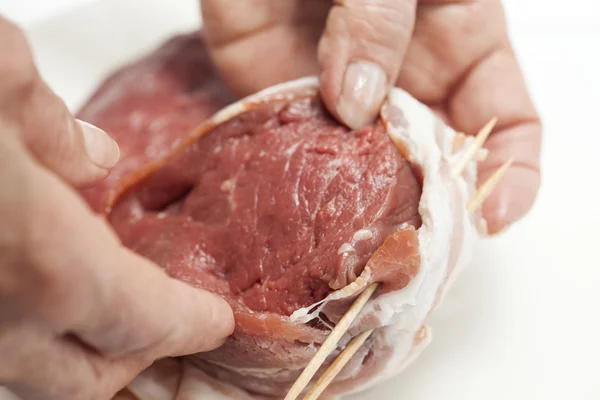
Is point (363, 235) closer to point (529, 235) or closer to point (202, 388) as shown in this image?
point (202, 388)

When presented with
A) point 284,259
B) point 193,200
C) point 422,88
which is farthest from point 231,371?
point 422,88

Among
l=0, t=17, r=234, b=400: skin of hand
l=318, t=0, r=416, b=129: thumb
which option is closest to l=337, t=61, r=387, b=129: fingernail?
l=318, t=0, r=416, b=129: thumb

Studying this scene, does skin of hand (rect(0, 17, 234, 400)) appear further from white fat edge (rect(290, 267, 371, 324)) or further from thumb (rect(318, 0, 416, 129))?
thumb (rect(318, 0, 416, 129))

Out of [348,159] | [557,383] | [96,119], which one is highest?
[348,159]

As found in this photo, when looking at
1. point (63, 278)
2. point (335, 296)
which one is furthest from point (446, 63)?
point (63, 278)

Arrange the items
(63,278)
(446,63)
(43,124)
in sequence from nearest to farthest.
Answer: (63,278), (43,124), (446,63)

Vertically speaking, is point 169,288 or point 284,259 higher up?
point 169,288

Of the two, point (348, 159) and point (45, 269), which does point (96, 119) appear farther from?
point (45, 269)
